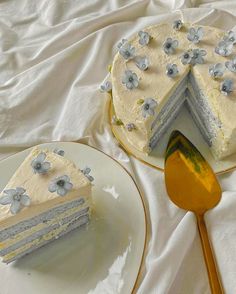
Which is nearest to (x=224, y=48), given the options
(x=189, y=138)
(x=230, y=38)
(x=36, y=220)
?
(x=230, y=38)

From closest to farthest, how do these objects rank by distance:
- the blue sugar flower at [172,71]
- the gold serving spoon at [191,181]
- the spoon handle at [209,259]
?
the spoon handle at [209,259], the gold serving spoon at [191,181], the blue sugar flower at [172,71]

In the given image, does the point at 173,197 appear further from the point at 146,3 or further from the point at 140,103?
the point at 146,3

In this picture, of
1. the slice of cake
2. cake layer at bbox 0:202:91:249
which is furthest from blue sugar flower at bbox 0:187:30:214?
cake layer at bbox 0:202:91:249

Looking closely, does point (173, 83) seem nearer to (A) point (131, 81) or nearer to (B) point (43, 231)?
(A) point (131, 81)

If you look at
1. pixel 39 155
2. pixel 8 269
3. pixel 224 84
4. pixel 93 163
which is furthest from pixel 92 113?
pixel 8 269

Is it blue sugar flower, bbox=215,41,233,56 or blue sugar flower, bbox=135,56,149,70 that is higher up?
blue sugar flower, bbox=215,41,233,56

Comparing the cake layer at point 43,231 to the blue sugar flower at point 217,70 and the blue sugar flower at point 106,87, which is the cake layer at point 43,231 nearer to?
the blue sugar flower at point 106,87

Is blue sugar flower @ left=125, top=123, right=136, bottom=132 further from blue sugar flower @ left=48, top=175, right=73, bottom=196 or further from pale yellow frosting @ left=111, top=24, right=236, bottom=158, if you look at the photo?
blue sugar flower @ left=48, top=175, right=73, bottom=196

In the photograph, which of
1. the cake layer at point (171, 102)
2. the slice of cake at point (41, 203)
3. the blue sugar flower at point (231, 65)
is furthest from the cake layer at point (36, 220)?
the blue sugar flower at point (231, 65)

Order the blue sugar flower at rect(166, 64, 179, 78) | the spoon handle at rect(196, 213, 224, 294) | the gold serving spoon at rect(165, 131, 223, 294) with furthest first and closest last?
the blue sugar flower at rect(166, 64, 179, 78) < the gold serving spoon at rect(165, 131, 223, 294) < the spoon handle at rect(196, 213, 224, 294)
